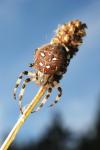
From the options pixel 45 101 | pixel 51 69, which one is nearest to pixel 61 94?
pixel 45 101

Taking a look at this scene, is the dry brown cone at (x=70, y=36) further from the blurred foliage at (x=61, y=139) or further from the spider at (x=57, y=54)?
the blurred foliage at (x=61, y=139)

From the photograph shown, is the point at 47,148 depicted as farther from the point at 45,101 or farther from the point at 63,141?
the point at 45,101

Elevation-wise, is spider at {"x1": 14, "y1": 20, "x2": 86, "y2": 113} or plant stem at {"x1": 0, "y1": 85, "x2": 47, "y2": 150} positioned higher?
spider at {"x1": 14, "y1": 20, "x2": 86, "y2": 113}

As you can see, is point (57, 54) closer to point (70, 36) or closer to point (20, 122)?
point (70, 36)

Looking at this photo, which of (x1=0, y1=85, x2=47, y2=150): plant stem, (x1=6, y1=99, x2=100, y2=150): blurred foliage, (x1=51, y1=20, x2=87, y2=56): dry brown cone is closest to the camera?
(x1=0, y1=85, x2=47, y2=150): plant stem

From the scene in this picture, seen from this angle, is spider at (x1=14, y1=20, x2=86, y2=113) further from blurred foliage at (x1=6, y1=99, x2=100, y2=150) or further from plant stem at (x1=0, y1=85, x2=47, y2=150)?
blurred foliage at (x1=6, y1=99, x2=100, y2=150)

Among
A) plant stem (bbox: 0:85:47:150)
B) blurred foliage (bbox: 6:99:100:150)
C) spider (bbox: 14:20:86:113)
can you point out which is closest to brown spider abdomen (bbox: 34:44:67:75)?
spider (bbox: 14:20:86:113)
